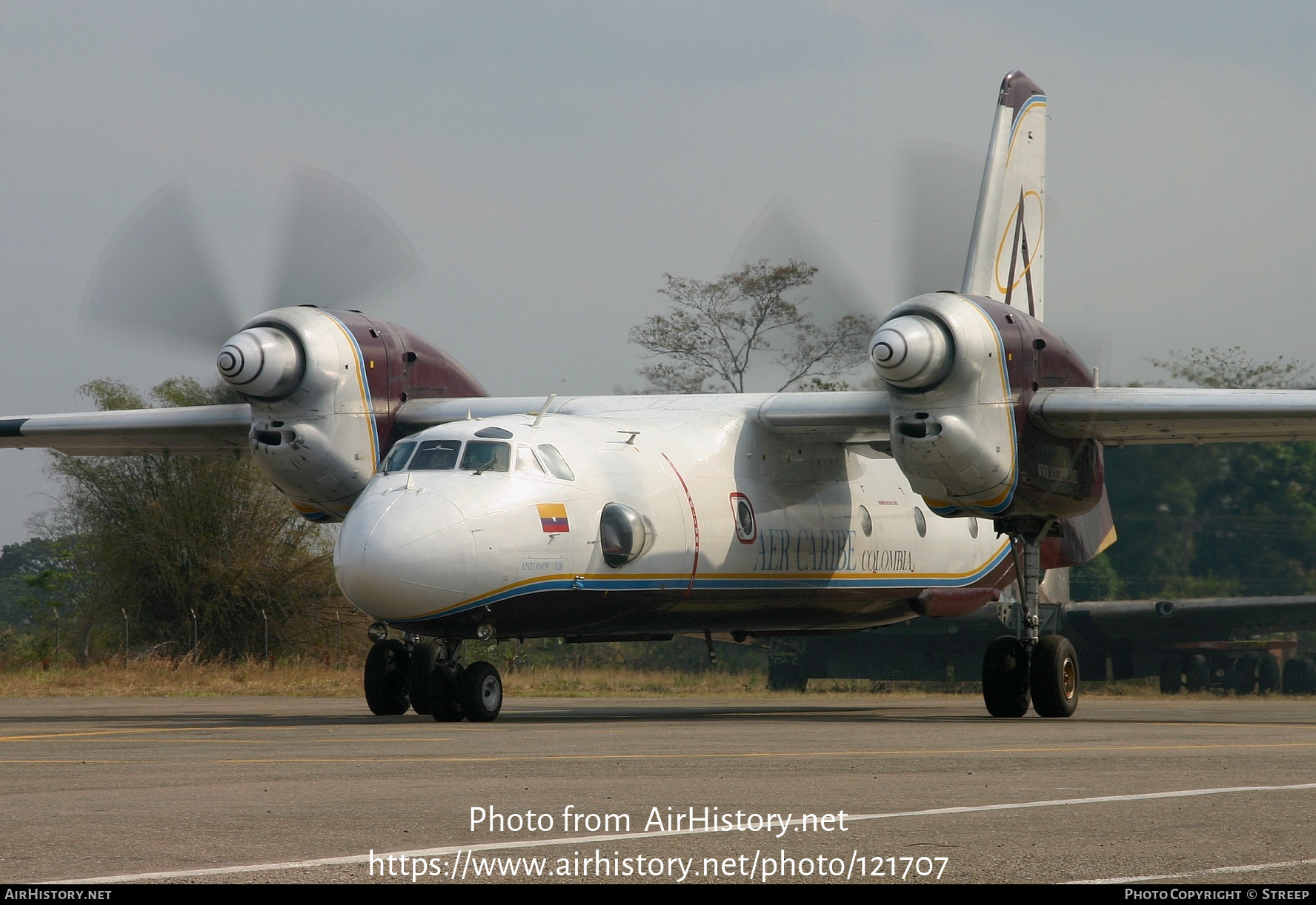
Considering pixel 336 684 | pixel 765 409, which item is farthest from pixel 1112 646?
pixel 765 409

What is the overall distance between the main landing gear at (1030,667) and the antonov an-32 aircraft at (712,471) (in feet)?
→ 0.09

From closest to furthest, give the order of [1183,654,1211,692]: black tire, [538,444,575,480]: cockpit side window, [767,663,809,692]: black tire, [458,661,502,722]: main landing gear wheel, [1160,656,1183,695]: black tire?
1. [458,661,502,722]: main landing gear wheel
2. [538,444,575,480]: cockpit side window
3. [767,663,809,692]: black tire
4. [1160,656,1183,695]: black tire
5. [1183,654,1211,692]: black tire

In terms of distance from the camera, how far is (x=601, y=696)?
81.4ft

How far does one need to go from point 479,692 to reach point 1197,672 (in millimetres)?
20337

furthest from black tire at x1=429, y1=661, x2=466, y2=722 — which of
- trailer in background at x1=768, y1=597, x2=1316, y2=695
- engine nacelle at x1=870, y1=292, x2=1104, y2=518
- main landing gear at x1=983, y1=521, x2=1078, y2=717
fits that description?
trailer in background at x1=768, y1=597, x2=1316, y2=695

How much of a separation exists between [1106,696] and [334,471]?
18.8m

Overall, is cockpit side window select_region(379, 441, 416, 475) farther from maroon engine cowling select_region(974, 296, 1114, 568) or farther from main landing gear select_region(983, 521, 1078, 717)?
main landing gear select_region(983, 521, 1078, 717)

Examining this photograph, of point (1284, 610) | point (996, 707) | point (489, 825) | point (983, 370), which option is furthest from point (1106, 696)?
point (489, 825)

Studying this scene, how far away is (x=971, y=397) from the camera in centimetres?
1530

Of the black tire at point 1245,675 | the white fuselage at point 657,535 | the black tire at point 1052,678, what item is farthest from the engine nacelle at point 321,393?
the black tire at point 1245,675

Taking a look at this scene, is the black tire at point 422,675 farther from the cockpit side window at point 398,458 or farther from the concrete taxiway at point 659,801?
the cockpit side window at point 398,458

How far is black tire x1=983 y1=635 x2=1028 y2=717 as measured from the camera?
16.8 m

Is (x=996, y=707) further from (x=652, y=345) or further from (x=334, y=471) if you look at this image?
(x=652, y=345)

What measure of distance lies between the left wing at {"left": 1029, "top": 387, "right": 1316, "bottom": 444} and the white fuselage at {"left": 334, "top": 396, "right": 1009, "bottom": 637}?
3.00 m
